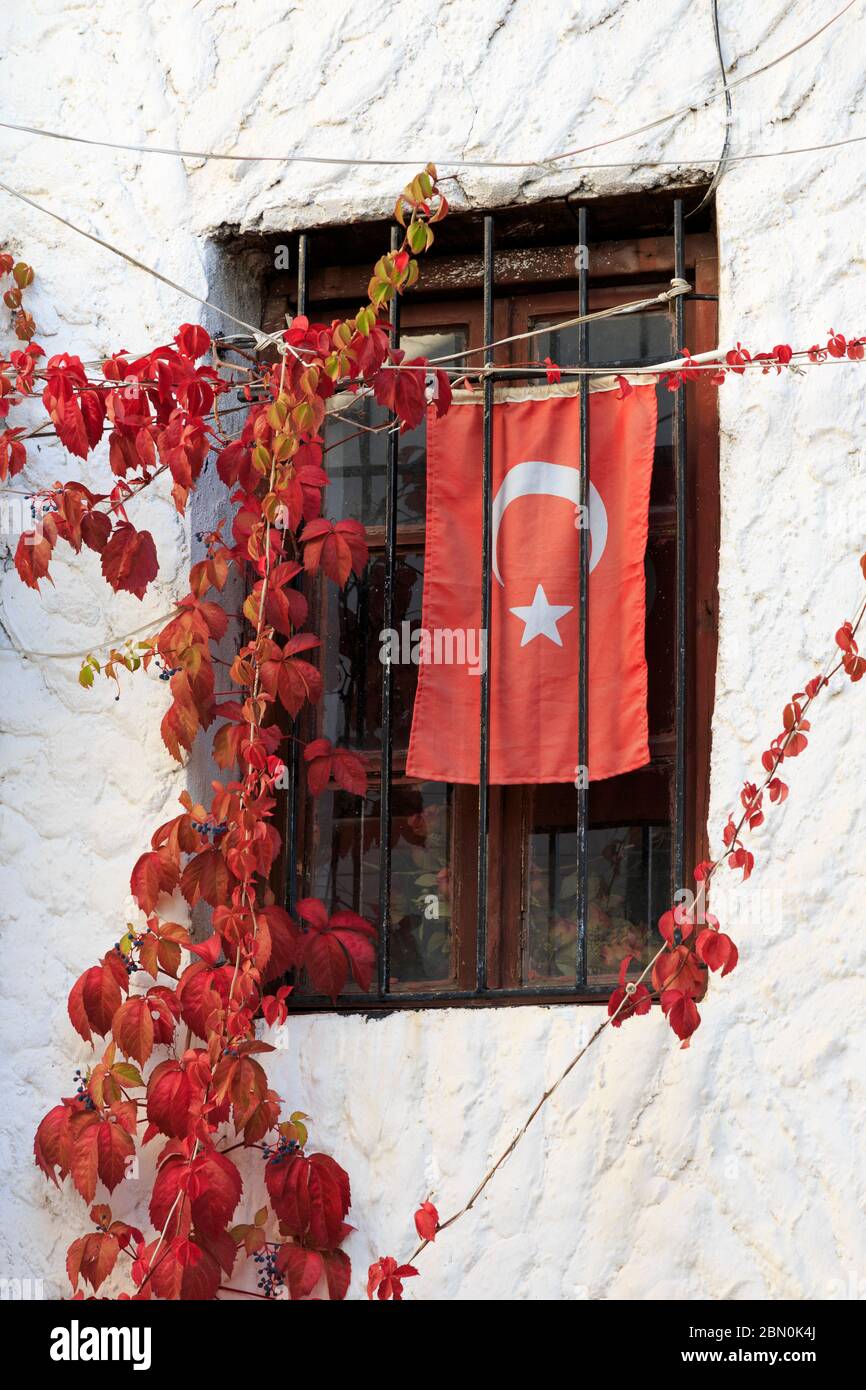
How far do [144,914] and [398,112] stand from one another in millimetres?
1761

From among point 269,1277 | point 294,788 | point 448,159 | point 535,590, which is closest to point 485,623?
point 535,590

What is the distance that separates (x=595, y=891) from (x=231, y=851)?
74 cm

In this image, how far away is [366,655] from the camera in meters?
3.81

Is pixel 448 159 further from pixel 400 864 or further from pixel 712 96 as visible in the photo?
pixel 400 864

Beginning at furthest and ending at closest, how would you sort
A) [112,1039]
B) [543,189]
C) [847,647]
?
[543,189] → [112,1039] → [847,647]

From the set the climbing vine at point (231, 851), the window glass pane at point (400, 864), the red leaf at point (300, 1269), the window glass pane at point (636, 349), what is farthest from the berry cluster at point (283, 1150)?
the window glass pane at point (636, 349)

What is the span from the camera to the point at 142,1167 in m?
3.52

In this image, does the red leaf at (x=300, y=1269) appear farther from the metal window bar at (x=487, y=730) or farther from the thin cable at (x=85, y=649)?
the thin cable at (x=85, y=649)

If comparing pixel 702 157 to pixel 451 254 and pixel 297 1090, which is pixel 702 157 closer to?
pixel 451 254

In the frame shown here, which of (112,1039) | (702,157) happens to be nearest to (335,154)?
(702,157)

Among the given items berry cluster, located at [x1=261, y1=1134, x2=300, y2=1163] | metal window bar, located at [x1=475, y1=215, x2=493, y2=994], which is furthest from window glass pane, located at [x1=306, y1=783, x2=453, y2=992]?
berry cluster, located at [x1=261, y1=1134, x2=300, y2=1163]

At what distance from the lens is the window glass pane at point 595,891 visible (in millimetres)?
3588

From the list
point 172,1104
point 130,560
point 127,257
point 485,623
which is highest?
point 127,257

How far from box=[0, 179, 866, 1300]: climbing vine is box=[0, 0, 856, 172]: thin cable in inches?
12.8
